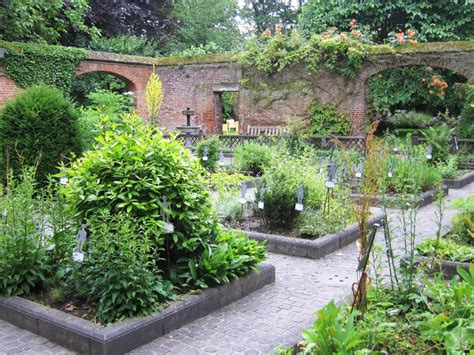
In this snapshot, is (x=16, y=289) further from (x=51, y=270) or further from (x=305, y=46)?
(x=305, y=46)

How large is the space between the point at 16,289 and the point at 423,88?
19493 mm

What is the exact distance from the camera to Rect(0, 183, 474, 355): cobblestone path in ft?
12.6

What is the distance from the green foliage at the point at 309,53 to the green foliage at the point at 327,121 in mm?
1269

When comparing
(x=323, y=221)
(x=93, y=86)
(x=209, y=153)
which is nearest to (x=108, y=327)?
(x=323, y=221)

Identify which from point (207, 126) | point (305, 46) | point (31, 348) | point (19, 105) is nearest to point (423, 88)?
point (305, 46)

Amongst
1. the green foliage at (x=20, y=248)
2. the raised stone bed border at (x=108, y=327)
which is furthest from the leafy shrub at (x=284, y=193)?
the green foliage at (x=20, y=248)

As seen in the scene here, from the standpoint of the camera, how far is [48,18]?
59.8 ft

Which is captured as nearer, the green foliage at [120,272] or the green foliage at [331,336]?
the green foliage at [331,336]

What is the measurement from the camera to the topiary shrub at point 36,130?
8.70 metres

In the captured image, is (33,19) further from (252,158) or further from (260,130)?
(252,158)

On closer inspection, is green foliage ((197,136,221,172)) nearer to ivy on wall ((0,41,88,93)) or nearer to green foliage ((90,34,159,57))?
ivy on wall ((0,41,88,93))

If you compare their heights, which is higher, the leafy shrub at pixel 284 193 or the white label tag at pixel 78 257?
the leafy shrub at pixel 284 193

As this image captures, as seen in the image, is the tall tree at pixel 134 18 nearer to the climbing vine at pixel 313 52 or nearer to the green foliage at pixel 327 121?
the climbing vine at pixel 313 52

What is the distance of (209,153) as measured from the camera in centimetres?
1149
